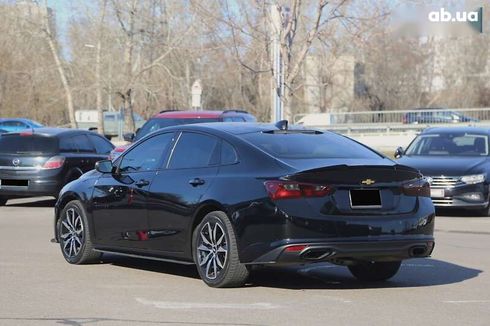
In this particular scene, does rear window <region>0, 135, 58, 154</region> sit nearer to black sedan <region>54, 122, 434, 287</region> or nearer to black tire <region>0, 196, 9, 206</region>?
black tire <region>0, 196, 9, 206</region>

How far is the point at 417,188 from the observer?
810 centimetres

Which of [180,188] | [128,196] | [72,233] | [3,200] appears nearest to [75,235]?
[72,233]

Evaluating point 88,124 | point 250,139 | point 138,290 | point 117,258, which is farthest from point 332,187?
point 88,124

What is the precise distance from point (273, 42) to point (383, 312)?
2089cm

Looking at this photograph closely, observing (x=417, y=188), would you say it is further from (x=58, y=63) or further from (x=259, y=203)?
(x=58, y=63)

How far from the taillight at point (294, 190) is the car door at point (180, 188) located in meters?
0.82

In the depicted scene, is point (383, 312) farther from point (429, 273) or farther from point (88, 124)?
point (88, 124)

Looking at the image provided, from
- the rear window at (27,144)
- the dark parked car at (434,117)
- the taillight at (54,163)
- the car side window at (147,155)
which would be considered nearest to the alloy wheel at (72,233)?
the car side window at (147,155)

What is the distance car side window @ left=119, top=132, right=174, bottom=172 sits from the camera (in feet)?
29.7

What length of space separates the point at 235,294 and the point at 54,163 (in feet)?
32.2

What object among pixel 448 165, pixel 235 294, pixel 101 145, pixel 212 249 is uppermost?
pixel 101 145

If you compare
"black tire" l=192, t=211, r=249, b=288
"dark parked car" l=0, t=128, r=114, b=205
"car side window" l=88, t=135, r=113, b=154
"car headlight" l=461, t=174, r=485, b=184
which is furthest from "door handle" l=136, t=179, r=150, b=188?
"car side window" l=88, t=135, r=113, b=154

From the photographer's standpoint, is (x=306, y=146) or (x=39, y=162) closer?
(x=306, y=146)

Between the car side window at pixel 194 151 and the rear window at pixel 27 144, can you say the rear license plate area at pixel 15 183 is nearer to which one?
the rear window at pixel 27 144
